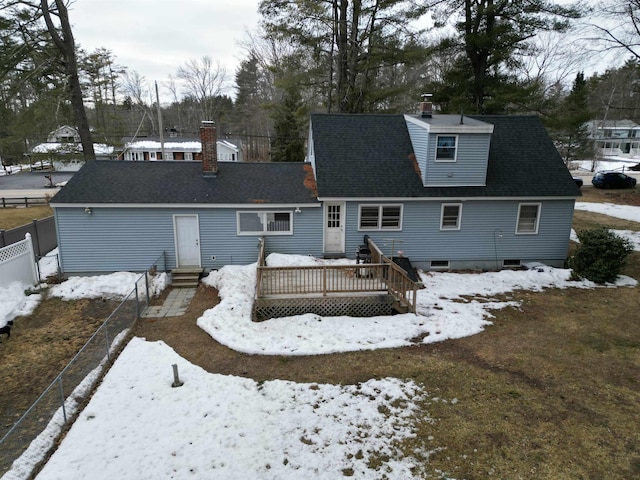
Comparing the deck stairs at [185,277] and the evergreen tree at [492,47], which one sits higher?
the evergreen tree at [492,47]

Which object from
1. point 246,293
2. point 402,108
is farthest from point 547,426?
point 402,108

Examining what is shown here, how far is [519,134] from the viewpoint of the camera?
1622 centimetres

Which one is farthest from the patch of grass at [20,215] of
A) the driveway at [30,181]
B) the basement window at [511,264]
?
the basement window at [511,264]

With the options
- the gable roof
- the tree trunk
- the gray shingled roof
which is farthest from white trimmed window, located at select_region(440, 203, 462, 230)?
the tree trunk

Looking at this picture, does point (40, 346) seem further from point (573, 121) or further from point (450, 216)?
point (573, 121)

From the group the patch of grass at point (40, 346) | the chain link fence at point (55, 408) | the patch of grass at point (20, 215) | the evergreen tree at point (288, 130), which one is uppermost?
the evergreen tree at point (288, 130)

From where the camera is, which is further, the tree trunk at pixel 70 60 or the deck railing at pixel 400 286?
the tree trunk at pixel 70 60

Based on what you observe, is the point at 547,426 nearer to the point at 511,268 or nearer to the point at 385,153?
the point at 511,268

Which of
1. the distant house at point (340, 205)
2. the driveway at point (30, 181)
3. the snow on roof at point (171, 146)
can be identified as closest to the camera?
the distant house at point (340, 205)

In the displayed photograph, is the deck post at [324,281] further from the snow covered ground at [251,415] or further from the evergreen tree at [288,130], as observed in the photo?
the evergreen tree at [288,130]

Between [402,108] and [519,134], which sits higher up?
[402,108]

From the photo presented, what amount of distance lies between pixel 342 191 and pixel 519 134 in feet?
26.9

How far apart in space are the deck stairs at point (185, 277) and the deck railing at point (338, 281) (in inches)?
128

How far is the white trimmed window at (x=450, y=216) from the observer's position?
14539 millimetres
